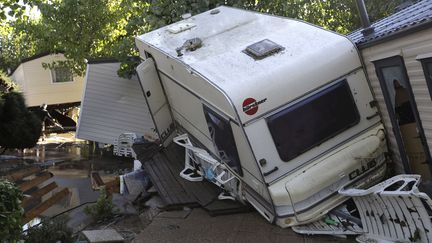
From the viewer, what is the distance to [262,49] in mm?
6309

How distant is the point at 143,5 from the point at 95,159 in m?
6.08

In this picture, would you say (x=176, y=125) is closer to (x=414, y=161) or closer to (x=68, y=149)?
(x=414, y=161)

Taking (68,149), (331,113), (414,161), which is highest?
(331,113)

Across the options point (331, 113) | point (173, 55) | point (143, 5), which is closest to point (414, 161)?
point (331, 113)

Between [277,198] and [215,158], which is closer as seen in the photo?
[277,198]

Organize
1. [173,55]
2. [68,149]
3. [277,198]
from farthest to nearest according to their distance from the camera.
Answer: [68,149]
[173,55]
[277,198]

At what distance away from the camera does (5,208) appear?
459cm

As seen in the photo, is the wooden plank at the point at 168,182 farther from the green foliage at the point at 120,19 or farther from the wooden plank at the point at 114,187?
the green foliage at the point at 120,19

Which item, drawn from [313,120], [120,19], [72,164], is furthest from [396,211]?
[120,19]

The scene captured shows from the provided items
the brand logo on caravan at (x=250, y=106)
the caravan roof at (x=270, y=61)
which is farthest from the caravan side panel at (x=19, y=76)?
the brand logo on caravan at (x=250, y=106)

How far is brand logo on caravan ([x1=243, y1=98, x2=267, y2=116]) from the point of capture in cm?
563

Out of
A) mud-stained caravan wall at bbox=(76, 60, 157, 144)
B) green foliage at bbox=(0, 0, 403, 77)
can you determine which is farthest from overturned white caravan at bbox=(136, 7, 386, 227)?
mud-stained caravan wall at bbox=(76, 60, 157, 144)

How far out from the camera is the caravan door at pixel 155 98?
8.56m

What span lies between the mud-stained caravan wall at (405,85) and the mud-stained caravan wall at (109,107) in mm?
11178
